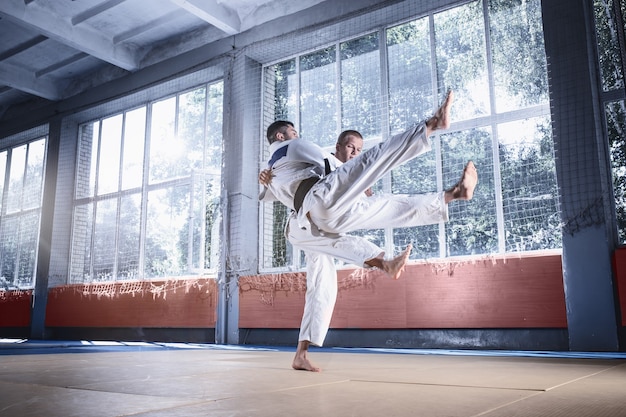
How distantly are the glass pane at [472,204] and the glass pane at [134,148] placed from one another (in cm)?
493

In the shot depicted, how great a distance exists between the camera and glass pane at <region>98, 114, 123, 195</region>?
337 inches

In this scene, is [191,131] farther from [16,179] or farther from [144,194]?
[16,179]

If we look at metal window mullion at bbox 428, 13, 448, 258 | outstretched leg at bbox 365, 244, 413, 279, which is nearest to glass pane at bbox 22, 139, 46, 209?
metal window mullion at bbox 428, 13, 448, 258

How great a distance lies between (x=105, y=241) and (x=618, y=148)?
23.6 ft

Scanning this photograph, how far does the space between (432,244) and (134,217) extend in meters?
4.79

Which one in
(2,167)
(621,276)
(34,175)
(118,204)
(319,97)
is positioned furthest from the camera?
(2,167)

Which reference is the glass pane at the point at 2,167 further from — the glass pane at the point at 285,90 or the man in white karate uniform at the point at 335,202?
the man in white karate uniform at the point at 335,202

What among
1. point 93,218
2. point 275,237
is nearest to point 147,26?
point 93,218

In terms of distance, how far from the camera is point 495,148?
526cm

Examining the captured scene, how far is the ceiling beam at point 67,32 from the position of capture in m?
6.63

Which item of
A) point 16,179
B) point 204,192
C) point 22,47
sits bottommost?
point 204,192

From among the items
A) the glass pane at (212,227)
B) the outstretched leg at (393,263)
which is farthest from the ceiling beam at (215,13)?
the outstretched leg at (393,263)

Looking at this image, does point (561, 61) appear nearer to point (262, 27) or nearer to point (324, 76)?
point (324, 76)

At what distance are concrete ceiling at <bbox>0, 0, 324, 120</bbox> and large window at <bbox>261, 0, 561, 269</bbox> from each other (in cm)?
126
